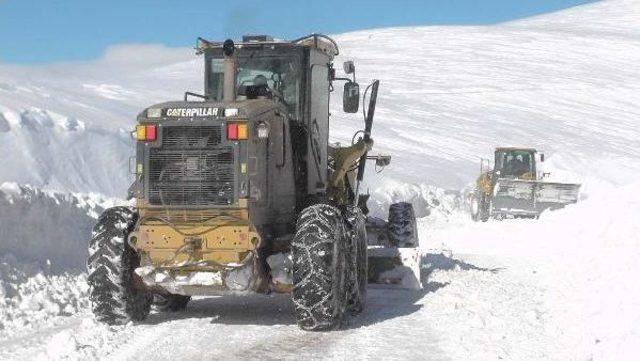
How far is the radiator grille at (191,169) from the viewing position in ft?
25.4

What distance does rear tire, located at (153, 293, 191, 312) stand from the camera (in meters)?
8.77

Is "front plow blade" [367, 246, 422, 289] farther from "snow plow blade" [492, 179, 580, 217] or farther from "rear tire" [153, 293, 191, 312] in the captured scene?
"snow plow blade" [492, 179, 580, 217]

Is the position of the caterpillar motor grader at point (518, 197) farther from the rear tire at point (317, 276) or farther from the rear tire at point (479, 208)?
the rear tire at point (317, 276)

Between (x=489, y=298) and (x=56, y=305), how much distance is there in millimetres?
4370

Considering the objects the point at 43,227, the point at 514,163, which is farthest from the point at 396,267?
the point at 514,163

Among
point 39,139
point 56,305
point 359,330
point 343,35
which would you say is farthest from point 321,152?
point 343,35

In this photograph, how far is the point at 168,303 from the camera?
8.84 meters

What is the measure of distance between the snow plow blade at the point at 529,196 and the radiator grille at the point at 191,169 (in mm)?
18115

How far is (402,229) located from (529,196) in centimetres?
1389

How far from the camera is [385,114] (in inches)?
1772

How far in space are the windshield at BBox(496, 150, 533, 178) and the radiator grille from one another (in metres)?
21.0

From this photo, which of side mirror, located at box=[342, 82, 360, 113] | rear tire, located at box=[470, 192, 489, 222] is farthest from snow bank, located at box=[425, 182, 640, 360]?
rear tire, located at box=[470, 192, 489, 222]

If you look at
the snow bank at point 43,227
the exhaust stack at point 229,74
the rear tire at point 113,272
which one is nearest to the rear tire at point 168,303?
the rear tire at point 113,272

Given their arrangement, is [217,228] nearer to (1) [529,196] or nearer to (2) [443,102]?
(1) [529,196]
